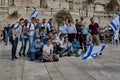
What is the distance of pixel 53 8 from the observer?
126 ft

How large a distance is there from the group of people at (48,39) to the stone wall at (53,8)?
21.6m

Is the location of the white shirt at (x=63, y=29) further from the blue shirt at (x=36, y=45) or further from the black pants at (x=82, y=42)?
the blue shirt at (x=36, y=45)

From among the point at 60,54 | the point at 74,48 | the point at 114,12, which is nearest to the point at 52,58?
the point at 60,54

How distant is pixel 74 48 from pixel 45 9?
78.9ft

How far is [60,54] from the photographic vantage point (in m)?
13.5

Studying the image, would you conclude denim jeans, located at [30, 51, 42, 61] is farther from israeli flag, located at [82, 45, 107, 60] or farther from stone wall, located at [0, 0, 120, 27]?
stone wall, located at [0, 0, 120, 27]

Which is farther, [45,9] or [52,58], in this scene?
[45,9]

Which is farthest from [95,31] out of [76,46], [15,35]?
[15,35]

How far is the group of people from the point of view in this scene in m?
12.3

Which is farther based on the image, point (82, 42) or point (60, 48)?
point (82, 42)

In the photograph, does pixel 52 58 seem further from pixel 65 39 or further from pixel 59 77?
pixel 59 77

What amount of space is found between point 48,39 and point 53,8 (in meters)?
26.7

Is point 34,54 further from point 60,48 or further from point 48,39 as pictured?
point 60,48

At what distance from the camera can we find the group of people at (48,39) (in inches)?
483
